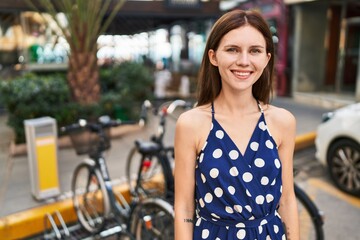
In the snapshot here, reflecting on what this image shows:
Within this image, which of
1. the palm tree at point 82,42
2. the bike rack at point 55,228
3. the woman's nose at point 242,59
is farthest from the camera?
the palm tree at point 82,42

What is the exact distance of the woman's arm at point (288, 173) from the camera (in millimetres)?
1673

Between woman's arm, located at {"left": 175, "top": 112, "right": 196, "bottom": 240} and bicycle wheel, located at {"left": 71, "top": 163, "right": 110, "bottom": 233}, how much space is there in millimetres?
1993

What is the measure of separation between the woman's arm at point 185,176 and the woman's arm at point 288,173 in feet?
1.38

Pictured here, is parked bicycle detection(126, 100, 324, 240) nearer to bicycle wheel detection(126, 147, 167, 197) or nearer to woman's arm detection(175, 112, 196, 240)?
bicycle wheel detection(126, 147, 167, 197)

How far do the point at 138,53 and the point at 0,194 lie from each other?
11.3m

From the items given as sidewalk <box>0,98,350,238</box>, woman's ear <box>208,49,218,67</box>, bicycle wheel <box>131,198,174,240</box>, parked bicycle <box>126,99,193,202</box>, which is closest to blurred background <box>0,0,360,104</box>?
sidewalk <box>0,98,350,238</box>

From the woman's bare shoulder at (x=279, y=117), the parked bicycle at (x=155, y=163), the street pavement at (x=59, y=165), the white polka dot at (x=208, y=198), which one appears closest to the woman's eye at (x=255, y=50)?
the woman's bare shoulder at (x=279, y=117)

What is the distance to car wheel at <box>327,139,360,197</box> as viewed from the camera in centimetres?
462

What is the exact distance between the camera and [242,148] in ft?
5.14

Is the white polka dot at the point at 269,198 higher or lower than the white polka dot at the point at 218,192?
lower

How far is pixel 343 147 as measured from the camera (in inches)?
187

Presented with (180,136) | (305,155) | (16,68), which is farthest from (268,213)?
(16,68)

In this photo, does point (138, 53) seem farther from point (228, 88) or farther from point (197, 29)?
point (228, 88)

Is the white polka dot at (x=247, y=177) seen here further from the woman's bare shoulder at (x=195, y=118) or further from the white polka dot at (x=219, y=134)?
the woman's bare shoulder at (x=195, y=118)
